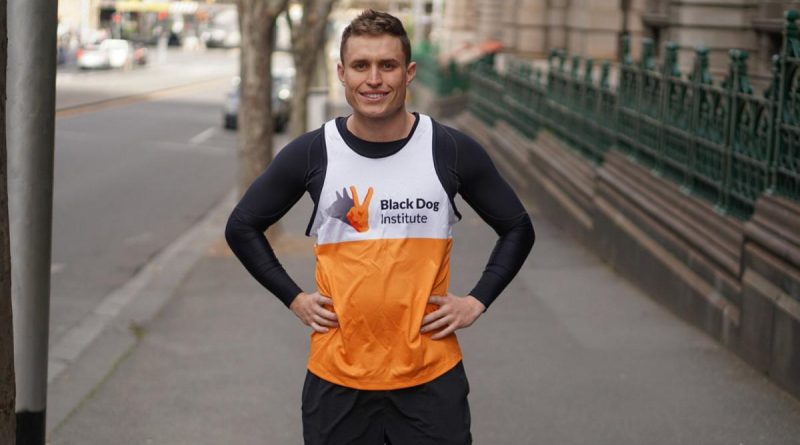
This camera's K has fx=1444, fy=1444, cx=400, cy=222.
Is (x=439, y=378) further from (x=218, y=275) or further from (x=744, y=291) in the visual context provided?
(x=218, y=275)

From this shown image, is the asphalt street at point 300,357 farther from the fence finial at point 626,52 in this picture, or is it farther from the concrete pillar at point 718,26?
the concrete pillar at point 718,26

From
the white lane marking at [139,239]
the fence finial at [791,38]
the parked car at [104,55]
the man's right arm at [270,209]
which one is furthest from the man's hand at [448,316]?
the parked car at [104,55]

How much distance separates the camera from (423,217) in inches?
163

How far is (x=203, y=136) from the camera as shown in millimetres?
34438

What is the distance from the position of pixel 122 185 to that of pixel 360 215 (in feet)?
60.1

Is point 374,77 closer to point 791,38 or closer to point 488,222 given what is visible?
point 488,222

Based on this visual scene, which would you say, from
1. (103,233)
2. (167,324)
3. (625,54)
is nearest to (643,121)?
(625,54)

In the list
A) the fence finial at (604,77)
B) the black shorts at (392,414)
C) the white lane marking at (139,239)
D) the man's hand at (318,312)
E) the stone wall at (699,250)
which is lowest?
the white lane marking at (139,239)

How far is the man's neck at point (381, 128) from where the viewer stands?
4.12 meters

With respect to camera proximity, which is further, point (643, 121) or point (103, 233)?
point (103, 233)

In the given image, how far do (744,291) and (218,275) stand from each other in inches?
211

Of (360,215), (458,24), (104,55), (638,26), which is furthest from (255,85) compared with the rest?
(104,55)

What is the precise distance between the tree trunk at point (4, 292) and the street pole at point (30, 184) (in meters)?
1.14

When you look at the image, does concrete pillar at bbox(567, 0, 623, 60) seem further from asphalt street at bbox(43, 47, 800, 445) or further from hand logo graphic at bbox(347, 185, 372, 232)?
hand logo graphic at bbox(347, 185, 372, 232)
